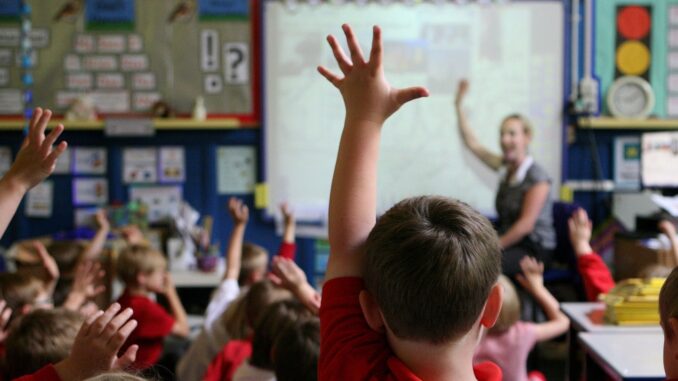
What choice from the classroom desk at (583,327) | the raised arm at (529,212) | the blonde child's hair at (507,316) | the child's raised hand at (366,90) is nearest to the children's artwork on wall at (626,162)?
the raised arm at (529,212)

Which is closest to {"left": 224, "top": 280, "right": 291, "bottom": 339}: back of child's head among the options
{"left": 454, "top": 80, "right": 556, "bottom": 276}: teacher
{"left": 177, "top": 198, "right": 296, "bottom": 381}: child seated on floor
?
{"left": 177, "top": 198, "right": 296, "bottom": 381}: child seated on floor

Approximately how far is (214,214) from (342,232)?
13.3ft

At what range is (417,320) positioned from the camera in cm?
92

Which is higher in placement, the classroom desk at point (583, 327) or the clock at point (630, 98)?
the clock at point (630, 98)

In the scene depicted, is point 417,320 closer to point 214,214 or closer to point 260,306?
point 260,306

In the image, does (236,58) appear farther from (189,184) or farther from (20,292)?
(20,292)

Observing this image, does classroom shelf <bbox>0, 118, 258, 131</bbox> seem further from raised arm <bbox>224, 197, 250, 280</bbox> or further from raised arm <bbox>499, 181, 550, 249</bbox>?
raised arm <bbox>224, 197, 250, 280</bbox>

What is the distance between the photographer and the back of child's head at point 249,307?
2268mm

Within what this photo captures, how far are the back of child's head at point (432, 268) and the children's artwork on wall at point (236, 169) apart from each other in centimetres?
405

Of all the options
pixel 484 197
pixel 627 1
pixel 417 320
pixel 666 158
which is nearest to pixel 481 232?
pixel 417 320

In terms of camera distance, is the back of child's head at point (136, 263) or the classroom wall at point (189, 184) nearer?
the back of child's head at point (136, 263)

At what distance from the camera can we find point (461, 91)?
16.0ft

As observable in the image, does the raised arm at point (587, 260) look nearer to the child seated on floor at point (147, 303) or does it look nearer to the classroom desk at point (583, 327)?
the classroom desk at point (583, 327)

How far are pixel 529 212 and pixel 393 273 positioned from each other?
3.41 metres
